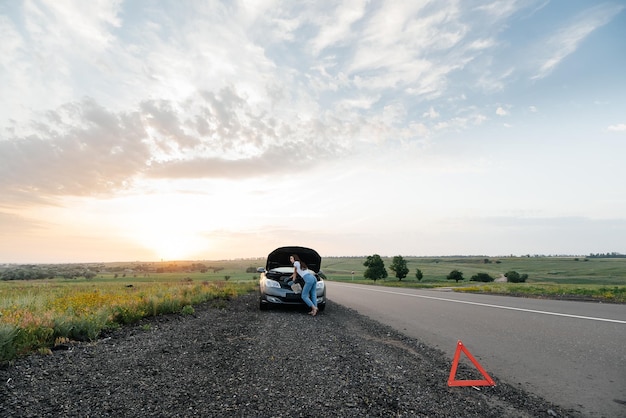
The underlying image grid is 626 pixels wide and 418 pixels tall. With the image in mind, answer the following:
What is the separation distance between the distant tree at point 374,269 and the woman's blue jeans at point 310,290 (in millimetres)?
63970

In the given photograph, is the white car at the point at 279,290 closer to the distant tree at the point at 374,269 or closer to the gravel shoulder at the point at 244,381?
the gravel shoulder at the point at 244,381

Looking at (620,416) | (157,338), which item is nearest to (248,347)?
(157,338)

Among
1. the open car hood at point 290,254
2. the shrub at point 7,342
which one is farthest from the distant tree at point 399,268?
the shrub at point 7,342

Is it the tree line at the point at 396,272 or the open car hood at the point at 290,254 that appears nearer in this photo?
the open car hood at the point at 290,254

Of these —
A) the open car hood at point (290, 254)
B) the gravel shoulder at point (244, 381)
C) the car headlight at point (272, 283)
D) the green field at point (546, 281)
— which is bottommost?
the green field at point (546, 281)

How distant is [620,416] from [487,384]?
4.87ft

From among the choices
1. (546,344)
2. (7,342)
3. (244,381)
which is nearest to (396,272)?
(546,344)

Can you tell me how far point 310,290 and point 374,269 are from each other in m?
64.4

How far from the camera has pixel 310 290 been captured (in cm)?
1193

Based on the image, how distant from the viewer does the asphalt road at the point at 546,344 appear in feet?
16.4

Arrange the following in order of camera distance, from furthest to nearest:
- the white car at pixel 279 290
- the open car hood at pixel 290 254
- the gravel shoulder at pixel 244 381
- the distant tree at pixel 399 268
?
the distant tree at pixel 399 268 < the open car hood at pixel 290 254 < the white car at pixel 279 290 < the gravel shoulder at pixel 244 381

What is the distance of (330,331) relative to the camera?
8805 mm

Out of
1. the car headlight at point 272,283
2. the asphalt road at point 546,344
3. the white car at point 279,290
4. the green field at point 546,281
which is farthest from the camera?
the green field at point 546,281

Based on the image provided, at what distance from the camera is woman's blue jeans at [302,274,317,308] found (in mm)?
11586
